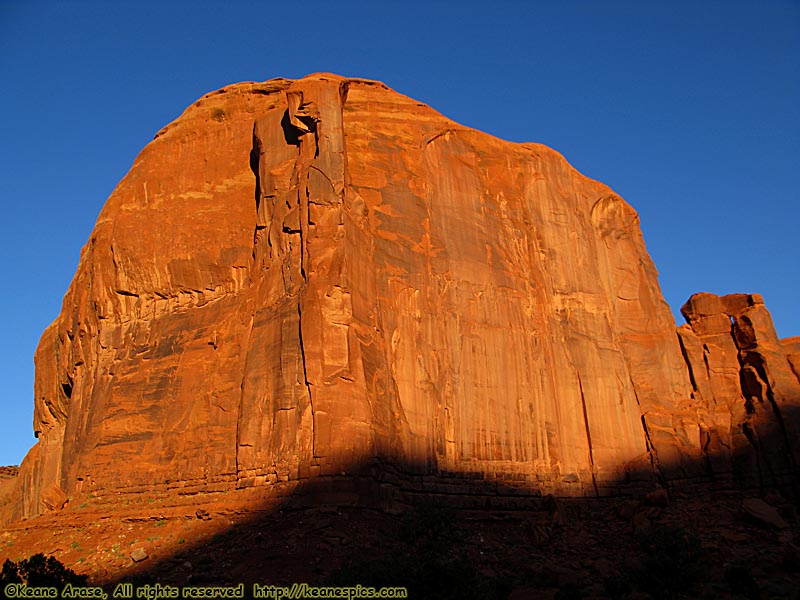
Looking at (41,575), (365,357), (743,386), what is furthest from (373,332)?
(743,386)

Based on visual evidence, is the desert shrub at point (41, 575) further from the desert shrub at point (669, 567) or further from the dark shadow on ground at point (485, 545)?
the desert shrub at point (669, 567)

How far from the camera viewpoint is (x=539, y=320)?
37.3 m

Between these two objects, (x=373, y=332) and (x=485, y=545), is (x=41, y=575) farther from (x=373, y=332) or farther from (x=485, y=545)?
(x=485, y=545)

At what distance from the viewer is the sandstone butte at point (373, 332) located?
29.8m

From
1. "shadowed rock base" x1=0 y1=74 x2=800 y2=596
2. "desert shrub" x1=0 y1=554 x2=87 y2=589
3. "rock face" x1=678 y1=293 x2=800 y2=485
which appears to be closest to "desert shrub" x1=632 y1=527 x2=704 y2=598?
"shadowed rock base" x1=0 y1=74 x2=800 y2=596

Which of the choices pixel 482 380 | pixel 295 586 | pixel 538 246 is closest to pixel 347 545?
pixel 295 586

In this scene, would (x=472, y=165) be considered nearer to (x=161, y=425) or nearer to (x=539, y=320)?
(x=539, y=320)

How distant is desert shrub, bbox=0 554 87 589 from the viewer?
72.6 ft

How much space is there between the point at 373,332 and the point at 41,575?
Answer: 1293 centimetres

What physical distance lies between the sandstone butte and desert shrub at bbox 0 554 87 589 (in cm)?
630

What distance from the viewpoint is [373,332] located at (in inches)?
1233

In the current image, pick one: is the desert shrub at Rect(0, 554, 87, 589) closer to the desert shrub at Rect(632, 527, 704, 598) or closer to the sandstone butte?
the sandstone butte

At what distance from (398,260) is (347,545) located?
40.8 feet

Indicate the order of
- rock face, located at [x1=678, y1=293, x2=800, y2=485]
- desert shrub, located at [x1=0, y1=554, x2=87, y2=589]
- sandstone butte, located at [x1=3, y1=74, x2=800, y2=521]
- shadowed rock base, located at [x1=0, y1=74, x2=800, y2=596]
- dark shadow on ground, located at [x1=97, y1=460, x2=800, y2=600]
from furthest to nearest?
rock face, located at [x1=678, y1=293, x2=800, y2=485]
sandstone butte, located at [x1=3, y1=74, x2=800, y2=521]
shadowed rock base, located at [x1=0, y1=74, x2=800, y2=596]
dark shadow on ground, located at [x1=97, y1=460, x2=800, y2=600]
desert shrub, located at [x1=0, y1=554, x2=87, y2=589]
